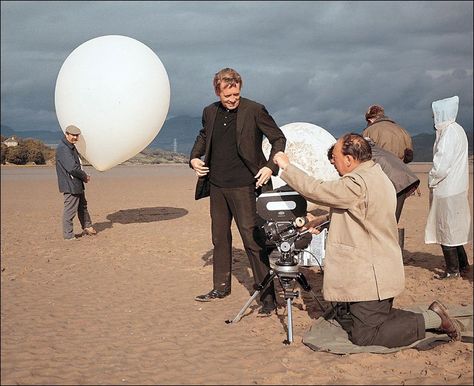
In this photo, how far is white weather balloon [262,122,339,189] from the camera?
1073 cm

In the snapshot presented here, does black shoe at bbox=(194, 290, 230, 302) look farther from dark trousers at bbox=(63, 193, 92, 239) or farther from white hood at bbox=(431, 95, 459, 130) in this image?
dark trousers at bbox=(63, 193, 92, 239)

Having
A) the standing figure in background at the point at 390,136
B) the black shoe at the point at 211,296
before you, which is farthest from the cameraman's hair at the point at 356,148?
the standing figure in background at the point at 390,136

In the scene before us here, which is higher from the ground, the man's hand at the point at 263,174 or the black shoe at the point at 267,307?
the man's hand at the point at 263,174

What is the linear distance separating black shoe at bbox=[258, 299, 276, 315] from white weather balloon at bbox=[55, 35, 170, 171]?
4529mm

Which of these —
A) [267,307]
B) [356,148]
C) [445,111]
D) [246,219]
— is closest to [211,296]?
[267,307]

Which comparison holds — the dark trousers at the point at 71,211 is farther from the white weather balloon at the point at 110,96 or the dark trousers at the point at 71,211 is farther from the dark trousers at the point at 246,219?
the dark trousers at the point at 246,219

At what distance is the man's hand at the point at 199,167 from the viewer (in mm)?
5895

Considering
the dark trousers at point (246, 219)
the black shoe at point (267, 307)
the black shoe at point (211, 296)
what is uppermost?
the dark trousers at point (246, 219)

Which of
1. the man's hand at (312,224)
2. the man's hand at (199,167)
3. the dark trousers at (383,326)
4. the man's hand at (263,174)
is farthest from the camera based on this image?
the man's hand at (199,167)

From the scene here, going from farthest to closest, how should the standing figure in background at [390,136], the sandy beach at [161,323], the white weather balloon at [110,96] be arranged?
the white weather balloon at [110,96] < the standing figure in background at [390,136] < the sandy beach at [161,323]

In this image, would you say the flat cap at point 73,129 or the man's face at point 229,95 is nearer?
the man's face at point 229,95

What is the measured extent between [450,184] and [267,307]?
2932 mm

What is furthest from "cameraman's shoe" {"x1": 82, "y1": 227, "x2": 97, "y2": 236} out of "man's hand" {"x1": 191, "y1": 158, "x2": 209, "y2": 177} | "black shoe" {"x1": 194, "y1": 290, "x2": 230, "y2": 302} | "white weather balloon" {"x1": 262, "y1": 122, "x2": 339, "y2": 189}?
"man's hand" {"x1": 191, "y1": 158, "x2": 209, "y2": 177}

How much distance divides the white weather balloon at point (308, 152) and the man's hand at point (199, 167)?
4.77 metres
